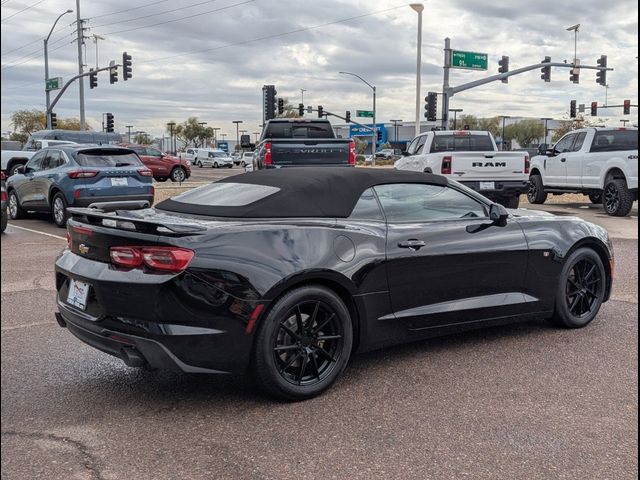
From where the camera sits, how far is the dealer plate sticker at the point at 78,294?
384 cm

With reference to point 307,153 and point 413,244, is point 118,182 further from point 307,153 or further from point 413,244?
point 413,244

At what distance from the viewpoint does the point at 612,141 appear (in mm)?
16188

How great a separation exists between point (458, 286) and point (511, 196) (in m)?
11.7

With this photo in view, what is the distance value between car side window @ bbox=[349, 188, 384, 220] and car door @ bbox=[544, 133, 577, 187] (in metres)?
14.2

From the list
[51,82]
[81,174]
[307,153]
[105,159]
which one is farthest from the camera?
[307,153]

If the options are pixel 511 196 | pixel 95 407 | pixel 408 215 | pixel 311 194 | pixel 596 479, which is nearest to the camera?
pixel 596 479

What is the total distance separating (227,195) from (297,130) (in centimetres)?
1229

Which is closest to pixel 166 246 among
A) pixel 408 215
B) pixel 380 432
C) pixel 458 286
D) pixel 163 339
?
pixel 163 339

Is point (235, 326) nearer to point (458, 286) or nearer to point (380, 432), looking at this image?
point (380, 432)

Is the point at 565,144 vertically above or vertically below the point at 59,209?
above

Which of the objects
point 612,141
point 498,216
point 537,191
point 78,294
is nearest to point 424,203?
point 498,216

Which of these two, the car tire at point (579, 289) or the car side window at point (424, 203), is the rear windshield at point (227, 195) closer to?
the car side window at point (424, 203)

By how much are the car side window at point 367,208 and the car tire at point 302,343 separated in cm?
65

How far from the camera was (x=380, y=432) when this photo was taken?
11.7 ft
